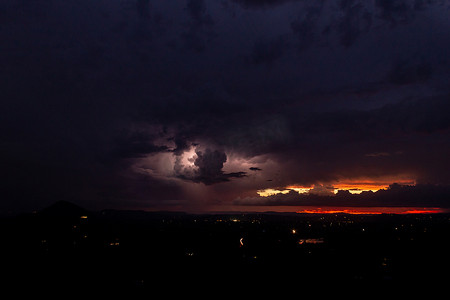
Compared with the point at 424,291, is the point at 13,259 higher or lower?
higher

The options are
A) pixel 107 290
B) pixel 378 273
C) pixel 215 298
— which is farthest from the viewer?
pixel 378 273

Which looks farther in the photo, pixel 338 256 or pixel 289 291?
pixel 338 256

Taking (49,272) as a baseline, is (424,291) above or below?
below

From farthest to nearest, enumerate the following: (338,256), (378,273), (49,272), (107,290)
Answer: (338,256) < (378,273) < (49,272) < (107,290)

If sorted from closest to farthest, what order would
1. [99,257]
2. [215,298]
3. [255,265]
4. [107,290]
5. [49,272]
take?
1. [215,298]
2. [107,290]
3. [49,272]
4. [255,265]
5. [99,257]

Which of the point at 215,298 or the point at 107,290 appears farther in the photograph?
the point at 107,290

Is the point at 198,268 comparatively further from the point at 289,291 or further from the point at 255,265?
the point at 289,291

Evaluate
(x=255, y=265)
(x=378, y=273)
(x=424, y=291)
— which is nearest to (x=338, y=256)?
(x=378, y=273)

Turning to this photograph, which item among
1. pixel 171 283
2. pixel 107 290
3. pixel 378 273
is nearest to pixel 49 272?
pixel 107 290

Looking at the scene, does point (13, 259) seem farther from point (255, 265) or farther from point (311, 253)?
point (311, 253)
